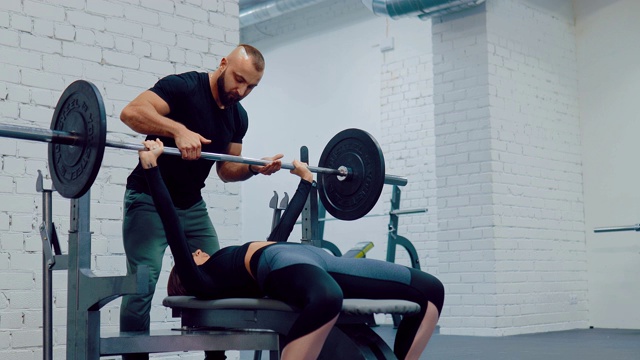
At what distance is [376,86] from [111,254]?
4.77 metres

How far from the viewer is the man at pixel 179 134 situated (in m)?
2.74

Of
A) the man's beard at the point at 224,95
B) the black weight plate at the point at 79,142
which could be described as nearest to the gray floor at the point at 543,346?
the man's beard at the point at 224,95

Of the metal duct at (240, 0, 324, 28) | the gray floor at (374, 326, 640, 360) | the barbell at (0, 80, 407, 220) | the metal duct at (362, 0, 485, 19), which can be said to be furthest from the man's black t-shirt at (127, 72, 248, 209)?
the metal duct at (240, 0, 324, 28)

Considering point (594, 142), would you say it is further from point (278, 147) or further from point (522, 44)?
point (278, 147)

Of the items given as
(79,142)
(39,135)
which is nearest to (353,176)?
(79,142)

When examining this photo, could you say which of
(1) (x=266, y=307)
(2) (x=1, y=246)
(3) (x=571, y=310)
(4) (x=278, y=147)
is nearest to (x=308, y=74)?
(4) (x=278, y=147)

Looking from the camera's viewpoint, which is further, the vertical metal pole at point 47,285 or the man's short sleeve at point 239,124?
the man's short sleeve at point 239,124

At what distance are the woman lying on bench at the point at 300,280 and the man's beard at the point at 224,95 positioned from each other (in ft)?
1.71

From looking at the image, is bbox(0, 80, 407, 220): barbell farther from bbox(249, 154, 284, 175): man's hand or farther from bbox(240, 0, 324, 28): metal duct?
bbox(240, 0, 324, 28): metal duct

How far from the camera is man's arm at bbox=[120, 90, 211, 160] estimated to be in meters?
2.58

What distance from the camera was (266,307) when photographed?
2.35 meters

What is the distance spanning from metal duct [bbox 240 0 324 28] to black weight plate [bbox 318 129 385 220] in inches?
199

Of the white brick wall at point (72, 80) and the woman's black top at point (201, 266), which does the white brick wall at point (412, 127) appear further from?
the woman's black top at point (201, 266)

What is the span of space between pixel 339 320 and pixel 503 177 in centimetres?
395
